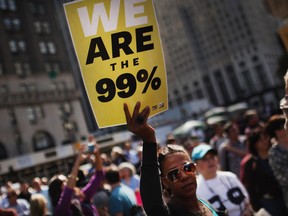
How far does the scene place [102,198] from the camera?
189 inches

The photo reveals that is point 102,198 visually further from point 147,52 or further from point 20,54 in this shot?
point 20,54

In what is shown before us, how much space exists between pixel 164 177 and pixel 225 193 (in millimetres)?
1816

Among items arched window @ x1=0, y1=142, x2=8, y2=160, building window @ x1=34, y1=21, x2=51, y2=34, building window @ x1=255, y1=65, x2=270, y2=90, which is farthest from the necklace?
building window @ x1=255, y1=65, x2=270, y2=90

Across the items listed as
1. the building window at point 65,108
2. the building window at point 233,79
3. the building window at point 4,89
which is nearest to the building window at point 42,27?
the building window at point 4,89

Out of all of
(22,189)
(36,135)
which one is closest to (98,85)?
(22,189)

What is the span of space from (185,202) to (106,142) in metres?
41.2

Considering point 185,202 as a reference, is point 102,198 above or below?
below

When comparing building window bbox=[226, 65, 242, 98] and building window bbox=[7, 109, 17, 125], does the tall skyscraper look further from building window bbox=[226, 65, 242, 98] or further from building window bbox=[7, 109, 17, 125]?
building window bbox=[226, 65, 242, 98]

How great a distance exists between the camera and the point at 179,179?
7.72 ft

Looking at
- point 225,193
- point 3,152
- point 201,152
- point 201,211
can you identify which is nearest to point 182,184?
point 201,211

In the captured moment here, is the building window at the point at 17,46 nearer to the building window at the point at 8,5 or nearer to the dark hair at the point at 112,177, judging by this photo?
the building window at the point at 8,5

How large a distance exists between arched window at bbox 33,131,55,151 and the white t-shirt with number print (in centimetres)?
4200

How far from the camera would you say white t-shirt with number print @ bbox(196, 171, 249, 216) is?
392cm

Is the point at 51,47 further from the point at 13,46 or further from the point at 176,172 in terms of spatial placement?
the point at 176,172
